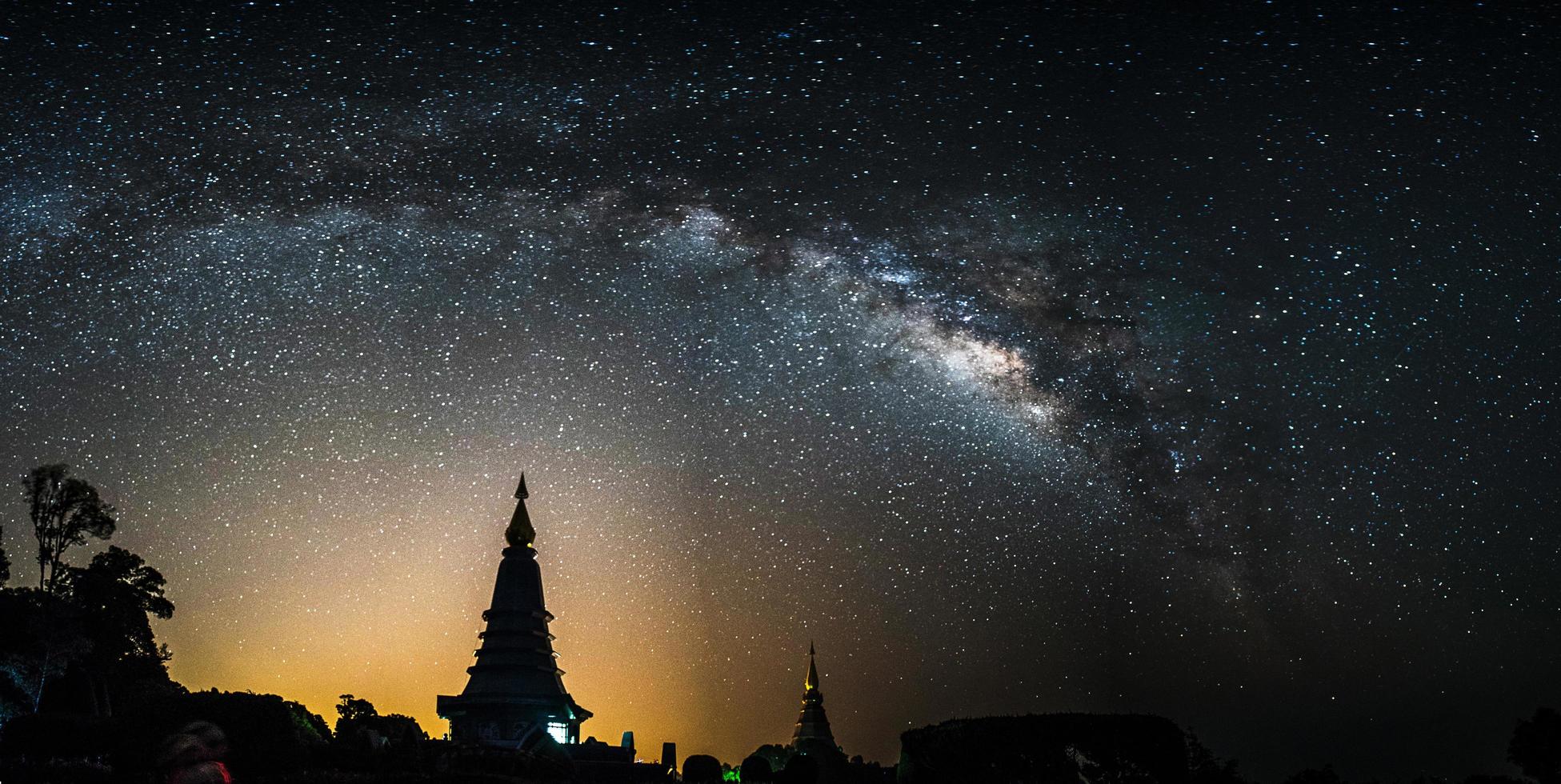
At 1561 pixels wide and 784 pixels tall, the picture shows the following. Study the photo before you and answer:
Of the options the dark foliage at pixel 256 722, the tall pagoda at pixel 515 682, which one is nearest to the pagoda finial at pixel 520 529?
the tall pagoda at pixel 515 682

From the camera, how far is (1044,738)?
32812 mm

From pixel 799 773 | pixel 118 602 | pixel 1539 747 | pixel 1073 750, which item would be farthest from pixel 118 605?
pixel 1539 747

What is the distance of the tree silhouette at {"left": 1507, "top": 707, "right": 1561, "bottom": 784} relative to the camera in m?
29.4

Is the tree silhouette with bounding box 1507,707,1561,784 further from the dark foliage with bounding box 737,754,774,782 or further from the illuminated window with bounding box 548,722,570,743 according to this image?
the illuminated window with bounding box 548,722,570,743

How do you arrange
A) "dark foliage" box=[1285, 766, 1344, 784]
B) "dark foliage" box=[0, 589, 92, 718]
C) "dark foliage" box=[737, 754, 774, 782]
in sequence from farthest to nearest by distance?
"dark foliage" box=[737, 754, 774, 782]
"dark foliage" box=[0, 589, 92, 718]
"dark foliage" box=[1285, 766, 1344, 784]

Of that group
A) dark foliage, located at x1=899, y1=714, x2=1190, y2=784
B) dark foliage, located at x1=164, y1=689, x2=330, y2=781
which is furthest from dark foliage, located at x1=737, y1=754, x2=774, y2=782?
dark foliage, located at x1=164, y1=689, x2=330, y2=781

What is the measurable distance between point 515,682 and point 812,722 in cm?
2857

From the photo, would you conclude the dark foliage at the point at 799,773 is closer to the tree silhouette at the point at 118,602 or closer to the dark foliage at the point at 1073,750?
the dark foliage at the point at 1073,750

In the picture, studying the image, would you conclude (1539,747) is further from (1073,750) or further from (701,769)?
(701,769)

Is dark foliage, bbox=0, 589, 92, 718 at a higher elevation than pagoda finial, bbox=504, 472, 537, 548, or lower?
lower

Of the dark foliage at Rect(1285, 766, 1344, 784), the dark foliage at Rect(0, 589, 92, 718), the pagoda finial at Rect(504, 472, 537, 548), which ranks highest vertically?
the pagoda finial at Rect(504, 472, 537, 548)

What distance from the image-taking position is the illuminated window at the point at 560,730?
67312 millimetres

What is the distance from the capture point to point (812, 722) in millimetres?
89562

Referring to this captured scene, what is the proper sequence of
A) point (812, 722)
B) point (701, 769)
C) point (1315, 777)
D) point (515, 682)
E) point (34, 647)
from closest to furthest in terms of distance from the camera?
1. point (1315, 777)
2. point (34, 647)
3. point (701, 769)
4. point (515, 682)
5. point (812, 722)
